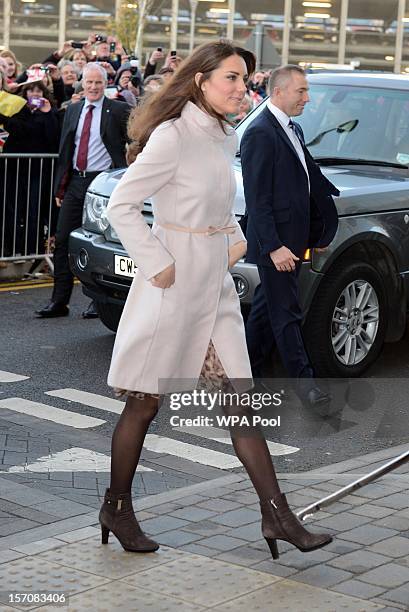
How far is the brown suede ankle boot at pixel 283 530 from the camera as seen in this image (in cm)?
466

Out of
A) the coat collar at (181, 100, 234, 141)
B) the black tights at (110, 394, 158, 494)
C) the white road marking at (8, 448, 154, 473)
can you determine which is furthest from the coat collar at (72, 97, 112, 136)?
the black tights at (110, 394, 158, 494)

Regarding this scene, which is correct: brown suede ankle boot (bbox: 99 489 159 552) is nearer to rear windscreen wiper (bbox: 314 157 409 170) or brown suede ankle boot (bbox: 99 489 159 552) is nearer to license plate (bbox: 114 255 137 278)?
license plate (bbox: 114 255 137 278)

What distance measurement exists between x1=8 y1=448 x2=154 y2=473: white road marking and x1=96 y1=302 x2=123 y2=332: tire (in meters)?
2.69

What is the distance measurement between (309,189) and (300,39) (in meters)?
93.7

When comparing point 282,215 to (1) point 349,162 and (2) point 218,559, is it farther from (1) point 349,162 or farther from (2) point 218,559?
(2) point 218,559

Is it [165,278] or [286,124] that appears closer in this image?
[165,278]

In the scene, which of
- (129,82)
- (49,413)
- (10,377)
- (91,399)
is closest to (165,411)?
(91,399)

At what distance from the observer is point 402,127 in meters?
9.18

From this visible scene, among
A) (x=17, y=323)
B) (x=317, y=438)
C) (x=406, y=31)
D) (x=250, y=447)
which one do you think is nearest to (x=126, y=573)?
(x=250, y=447)

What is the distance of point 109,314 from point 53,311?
1417 mm

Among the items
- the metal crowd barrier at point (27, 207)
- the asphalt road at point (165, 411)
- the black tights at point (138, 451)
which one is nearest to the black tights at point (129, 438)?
the black tights at point (138, 451)

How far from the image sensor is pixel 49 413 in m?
7.36

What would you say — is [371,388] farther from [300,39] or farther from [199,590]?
[300,39]

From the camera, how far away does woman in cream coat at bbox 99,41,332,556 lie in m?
4.64
